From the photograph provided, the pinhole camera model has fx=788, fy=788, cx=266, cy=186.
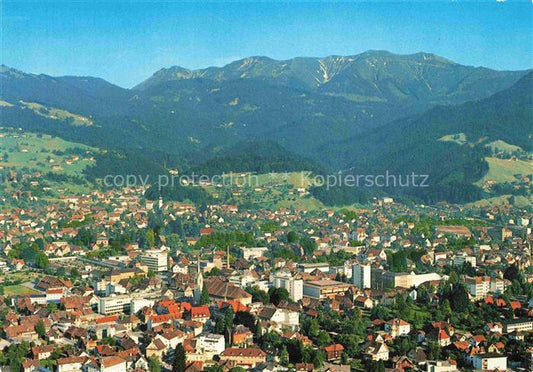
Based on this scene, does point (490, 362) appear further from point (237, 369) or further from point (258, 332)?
A: point (237, 369)

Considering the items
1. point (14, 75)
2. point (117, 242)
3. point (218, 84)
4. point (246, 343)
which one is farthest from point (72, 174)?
point (218, 84)

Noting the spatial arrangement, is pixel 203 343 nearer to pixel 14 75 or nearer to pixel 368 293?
pixel 368 293

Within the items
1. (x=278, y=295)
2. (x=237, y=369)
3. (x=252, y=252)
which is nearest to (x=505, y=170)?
(x=252, y=252)

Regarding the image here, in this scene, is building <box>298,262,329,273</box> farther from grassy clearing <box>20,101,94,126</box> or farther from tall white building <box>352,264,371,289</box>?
grassy clearing <box>20,101,94,126</box>

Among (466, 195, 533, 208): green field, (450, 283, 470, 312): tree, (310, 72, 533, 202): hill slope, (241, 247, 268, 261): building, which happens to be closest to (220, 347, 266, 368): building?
(450, 283, 470, 312): tree

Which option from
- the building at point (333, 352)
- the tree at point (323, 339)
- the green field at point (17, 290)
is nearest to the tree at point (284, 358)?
the building at point (333, 352)

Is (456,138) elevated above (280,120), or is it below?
below

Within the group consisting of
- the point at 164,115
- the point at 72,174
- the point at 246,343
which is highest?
the point at 164,115
